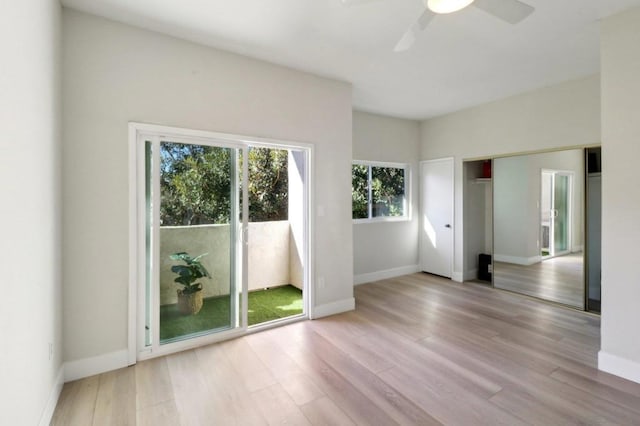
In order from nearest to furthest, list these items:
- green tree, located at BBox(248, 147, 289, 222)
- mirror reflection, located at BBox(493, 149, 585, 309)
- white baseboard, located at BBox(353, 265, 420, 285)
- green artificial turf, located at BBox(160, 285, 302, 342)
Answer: green artificial turf, located at BBox(160, 285, 302, 342) → mirror reflection, located at BBox(493, 149, 585, 309) → white baseboard, located at BBox(353, 265, 420, 285) → green tree, located at BBox(248, 147, 289, 222)

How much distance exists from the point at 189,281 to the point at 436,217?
166 inches

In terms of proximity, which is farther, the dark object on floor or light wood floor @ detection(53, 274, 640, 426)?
the dark object on floor

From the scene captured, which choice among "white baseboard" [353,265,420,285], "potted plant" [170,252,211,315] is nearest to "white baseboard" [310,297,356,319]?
"white baseboard" [353,265,420,285]

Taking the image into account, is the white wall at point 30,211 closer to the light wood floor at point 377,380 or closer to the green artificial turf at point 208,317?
the light wood floor at point 377,380

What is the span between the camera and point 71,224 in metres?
2.24

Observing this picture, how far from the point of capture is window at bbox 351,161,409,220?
16.1 feet

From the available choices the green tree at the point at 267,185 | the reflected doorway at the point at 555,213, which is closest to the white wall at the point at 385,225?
the green tree at the point at 267,185

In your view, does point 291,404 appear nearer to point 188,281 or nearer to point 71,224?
point 188,281

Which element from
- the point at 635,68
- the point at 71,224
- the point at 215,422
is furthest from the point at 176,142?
the point at 635,68

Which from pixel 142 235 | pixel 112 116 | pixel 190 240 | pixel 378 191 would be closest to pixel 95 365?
pixel 142 235

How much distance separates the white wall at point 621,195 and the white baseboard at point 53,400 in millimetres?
3963

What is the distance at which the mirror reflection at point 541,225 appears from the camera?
12.2ft

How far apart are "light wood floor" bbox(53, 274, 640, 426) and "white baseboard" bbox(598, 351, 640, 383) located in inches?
2.9

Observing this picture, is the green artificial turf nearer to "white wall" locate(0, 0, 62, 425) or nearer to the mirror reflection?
"white wall" locate(0, 0, 62, 425)
